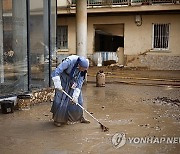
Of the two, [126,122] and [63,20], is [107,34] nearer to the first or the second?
[63,20]

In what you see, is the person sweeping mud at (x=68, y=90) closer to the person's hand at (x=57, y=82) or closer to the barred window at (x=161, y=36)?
the person's hand at (x=57, y=82)

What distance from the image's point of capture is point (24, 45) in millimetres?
9883

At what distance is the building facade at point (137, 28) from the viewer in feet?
65.3

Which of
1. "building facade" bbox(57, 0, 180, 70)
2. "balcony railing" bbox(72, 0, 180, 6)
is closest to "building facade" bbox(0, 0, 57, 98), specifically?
"building facade" bbox(57, 0, 180, 70)

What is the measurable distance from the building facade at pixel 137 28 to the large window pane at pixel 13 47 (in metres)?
10.5

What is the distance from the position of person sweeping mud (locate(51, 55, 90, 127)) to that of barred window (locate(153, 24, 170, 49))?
1382cm

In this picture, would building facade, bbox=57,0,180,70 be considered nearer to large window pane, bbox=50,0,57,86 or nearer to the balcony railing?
the balcony railing

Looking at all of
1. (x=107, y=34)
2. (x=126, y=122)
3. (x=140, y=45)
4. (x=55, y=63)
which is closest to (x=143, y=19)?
(x=140, y=45)

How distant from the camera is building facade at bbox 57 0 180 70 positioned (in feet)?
65.3

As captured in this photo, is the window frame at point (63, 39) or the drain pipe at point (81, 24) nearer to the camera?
the drain pipe at point (81, 24)

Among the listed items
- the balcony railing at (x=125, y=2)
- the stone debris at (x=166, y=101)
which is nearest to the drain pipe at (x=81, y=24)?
the stone debris at (x=166, y=101)

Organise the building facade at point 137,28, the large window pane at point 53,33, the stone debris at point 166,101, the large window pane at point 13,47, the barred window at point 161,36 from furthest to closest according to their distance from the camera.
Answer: the barred window at point 161,36
the building facade at point 137,28
the large window pane at point 53,33
the stone debris at point 166,101
the large window pane at point 13,47

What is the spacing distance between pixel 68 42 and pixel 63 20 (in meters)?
1.59

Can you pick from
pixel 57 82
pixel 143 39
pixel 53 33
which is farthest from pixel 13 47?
pixel 143 39
